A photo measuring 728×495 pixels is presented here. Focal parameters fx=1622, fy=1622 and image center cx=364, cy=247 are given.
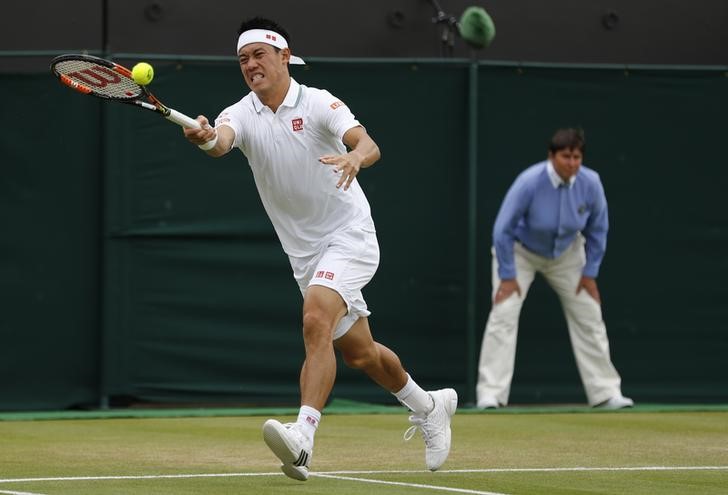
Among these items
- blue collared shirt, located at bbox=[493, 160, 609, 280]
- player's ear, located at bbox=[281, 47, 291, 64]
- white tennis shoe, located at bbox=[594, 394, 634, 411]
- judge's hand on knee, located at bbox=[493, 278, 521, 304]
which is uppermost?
player's ear, located at bbox=[281, 47, 291, 64]

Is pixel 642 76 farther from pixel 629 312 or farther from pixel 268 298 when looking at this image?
pixel 268 298

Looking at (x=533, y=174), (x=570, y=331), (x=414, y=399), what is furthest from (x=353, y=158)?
(x=570, y=331)

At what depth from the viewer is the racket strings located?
730 centimetres

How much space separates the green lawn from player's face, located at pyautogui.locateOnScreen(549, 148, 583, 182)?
171cm

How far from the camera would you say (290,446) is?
652 cm

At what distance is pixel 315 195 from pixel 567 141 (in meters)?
4.14

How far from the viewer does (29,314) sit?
37.4ft

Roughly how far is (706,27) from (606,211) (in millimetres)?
2631

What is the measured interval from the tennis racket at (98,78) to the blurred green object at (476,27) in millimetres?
4883

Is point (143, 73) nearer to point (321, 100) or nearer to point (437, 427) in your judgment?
point (321, 100)

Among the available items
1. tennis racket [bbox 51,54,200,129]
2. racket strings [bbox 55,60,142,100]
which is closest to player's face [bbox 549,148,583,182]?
tennis racket [bbox 51,54,200,129]

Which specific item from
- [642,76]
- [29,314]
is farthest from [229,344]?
[642,76]

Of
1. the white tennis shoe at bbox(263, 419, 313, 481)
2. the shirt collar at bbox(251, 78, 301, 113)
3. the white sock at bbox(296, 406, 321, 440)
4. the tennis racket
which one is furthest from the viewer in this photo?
the shirt collar at bbox(251, 78, 301, 113)

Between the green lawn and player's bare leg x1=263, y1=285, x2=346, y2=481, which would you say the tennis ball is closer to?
player's bare leg x1=263, y1=285, x2=346, y2=481
